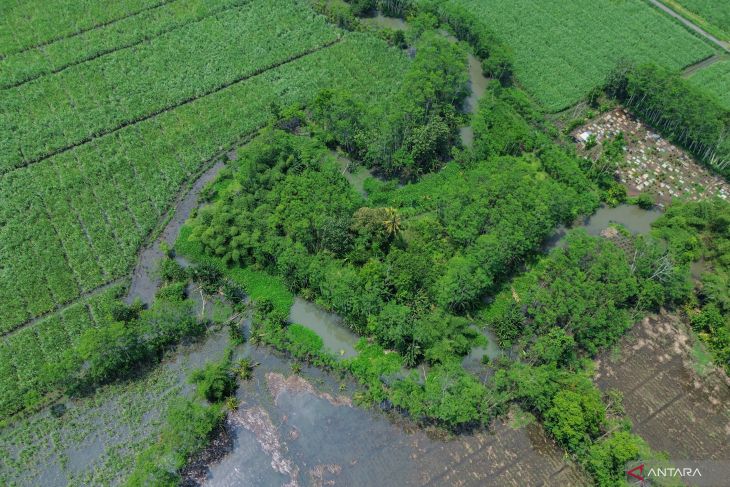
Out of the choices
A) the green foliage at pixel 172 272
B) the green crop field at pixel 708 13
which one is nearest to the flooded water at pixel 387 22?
the green crop field at pixel 708 13

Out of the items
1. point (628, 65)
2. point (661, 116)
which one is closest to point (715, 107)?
point (661, 116)

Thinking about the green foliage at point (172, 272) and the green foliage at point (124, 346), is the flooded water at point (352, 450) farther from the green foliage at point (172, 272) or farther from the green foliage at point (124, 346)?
the green foliage at point (172, 272)

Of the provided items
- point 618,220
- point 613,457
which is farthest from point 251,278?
point 618,220

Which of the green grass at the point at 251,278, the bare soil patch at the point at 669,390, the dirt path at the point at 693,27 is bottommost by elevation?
the green grass at the point at 251,278

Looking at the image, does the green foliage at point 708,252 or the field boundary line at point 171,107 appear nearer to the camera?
the green foliage at point 708,252

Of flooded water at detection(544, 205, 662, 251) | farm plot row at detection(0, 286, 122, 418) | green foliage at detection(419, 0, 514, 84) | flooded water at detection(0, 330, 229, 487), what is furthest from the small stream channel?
farm plot row at detection(0, 286, 122, 418)

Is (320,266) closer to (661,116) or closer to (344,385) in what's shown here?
(344,385)
